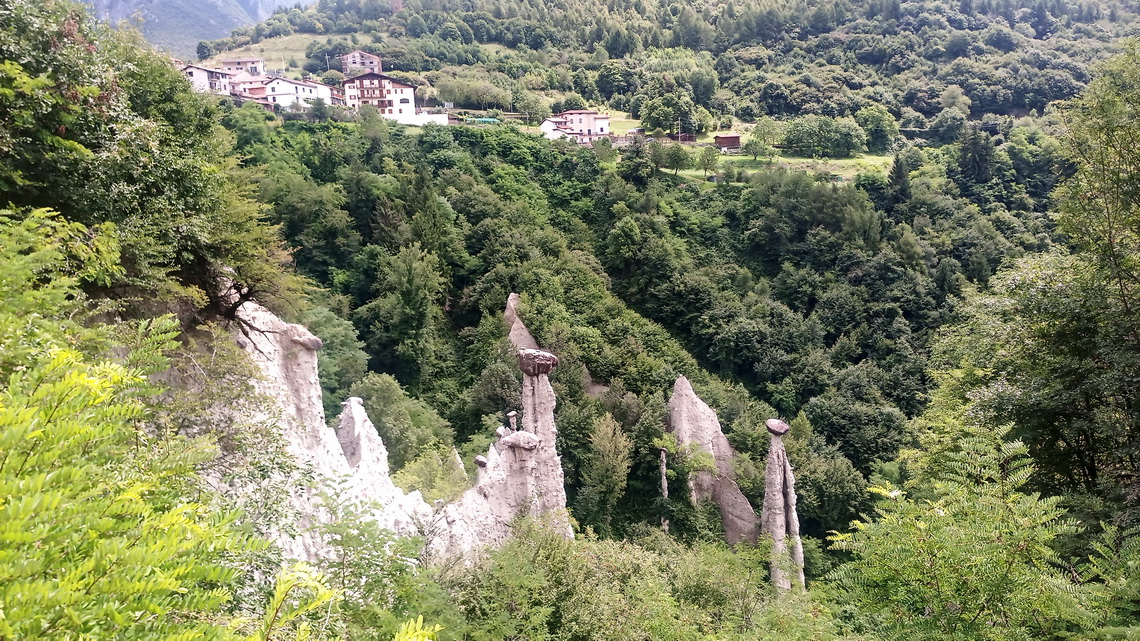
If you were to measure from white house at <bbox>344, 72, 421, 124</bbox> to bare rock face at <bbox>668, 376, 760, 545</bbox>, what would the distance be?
41945 millimetres

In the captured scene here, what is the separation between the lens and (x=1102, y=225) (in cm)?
910

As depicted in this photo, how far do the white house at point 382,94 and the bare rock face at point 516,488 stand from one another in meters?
45.6

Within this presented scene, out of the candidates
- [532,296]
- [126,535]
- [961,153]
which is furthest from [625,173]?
[126,535]

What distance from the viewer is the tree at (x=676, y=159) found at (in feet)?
158

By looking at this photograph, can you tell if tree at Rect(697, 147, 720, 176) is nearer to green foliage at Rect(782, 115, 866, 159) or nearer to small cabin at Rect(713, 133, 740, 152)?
small cabin at Rect(713, 133, 740, 152)

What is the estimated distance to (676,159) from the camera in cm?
4822

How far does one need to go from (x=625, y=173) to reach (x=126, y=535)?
44.3 metres

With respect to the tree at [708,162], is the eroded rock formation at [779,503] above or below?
below

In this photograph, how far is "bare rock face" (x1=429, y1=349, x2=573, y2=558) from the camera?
43.1 ft

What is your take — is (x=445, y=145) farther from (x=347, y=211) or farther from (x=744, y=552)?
(x=744, y=552)

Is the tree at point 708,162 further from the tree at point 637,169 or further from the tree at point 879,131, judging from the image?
the tree at point 879,131

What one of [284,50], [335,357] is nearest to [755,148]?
[335,357]

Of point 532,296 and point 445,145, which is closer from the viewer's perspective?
point 532,296

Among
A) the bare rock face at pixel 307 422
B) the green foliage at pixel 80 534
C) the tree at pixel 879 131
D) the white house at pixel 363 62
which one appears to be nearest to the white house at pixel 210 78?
the white house at pixel 363 62
